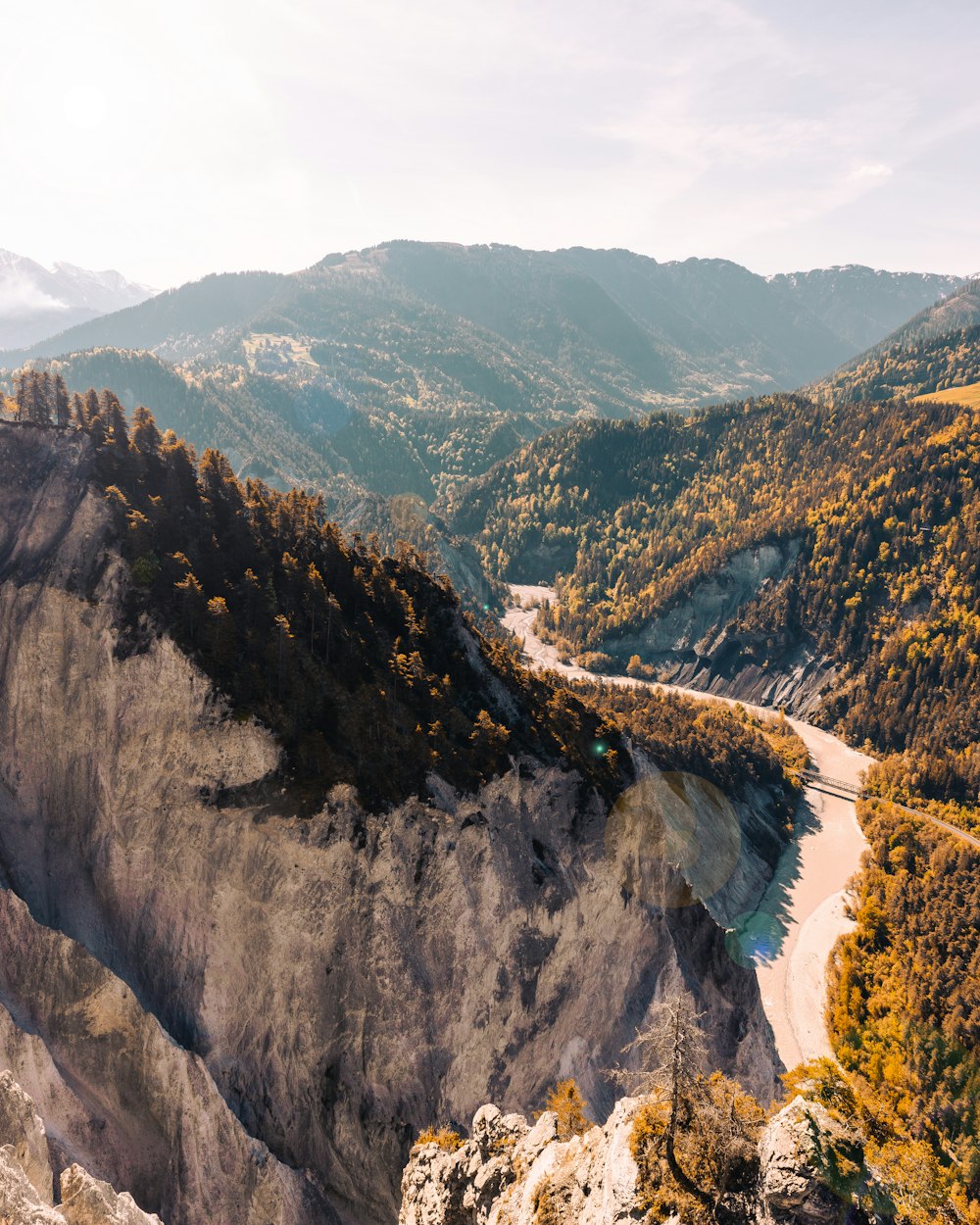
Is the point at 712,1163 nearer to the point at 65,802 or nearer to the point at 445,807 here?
the point at 445,807

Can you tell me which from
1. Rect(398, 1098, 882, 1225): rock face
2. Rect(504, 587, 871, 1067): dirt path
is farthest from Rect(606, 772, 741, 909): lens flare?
Rect(398, 1098, 882, 1225): rock face

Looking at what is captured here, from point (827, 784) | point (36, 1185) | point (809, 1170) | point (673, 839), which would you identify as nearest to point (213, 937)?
point (36, 1185)

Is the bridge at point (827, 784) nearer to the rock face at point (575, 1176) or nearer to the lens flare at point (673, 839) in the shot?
the lens flare at point (673, 839)

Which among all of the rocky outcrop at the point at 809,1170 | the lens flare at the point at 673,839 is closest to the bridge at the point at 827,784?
the lens flare at the point at 673,839

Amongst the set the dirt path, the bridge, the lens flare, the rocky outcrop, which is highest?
the rocky outcrop

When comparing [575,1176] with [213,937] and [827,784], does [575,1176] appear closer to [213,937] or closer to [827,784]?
[213,937]

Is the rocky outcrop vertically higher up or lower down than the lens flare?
higher up

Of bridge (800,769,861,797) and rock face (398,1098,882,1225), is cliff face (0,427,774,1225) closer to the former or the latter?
rock face (398,1098,882,1225)
